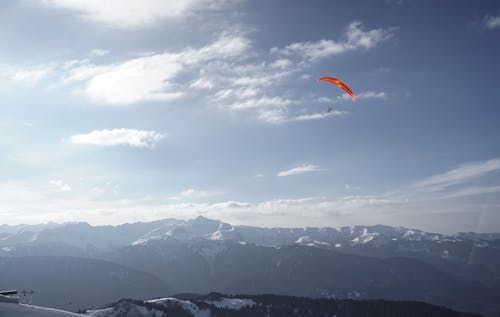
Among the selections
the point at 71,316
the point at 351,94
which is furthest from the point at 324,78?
the point at 71,316

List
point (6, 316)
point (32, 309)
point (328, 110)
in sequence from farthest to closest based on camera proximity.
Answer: point (328, 110) < point (32, 309) < point (6, 316)

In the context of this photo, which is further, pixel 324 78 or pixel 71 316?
pixel 324 78

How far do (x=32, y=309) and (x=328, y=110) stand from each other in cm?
6095

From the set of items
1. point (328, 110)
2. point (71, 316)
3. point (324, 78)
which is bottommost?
point (71, 316)

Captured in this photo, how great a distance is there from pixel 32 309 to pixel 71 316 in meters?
2.93

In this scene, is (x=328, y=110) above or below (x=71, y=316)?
above

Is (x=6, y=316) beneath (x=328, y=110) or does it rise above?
beneath

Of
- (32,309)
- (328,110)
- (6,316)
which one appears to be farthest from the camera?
(328,110)

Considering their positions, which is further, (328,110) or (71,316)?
(328,110)

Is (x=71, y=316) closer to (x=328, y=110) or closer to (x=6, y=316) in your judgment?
(x=6, y=316)

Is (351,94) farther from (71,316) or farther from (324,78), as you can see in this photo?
(71,316)

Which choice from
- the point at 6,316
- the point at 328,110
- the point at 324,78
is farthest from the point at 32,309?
the point at 324,78

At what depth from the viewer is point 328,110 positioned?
7600cm

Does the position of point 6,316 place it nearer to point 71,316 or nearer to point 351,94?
point 71,316
